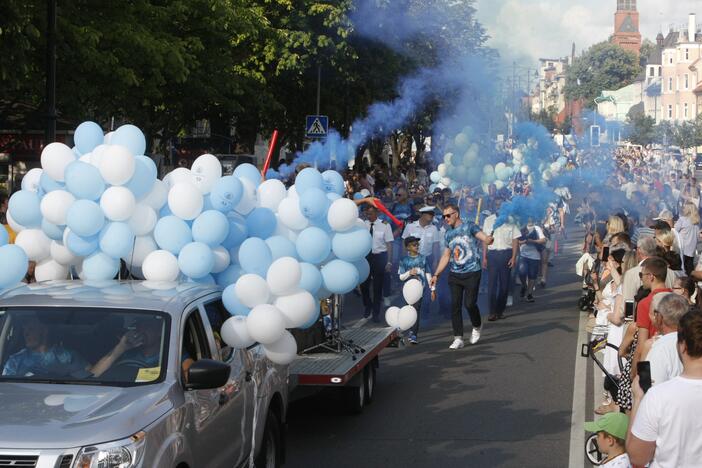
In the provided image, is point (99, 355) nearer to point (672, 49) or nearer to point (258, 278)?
point (258, 278)

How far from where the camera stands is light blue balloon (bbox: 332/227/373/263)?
8.89 metres

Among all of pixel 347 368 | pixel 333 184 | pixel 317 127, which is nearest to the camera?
pixel 333 184

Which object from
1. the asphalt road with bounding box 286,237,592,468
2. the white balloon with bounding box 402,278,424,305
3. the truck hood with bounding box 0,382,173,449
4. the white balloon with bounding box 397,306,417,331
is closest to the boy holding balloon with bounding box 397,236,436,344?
the asphalt road with bounding box 286,237,592,468

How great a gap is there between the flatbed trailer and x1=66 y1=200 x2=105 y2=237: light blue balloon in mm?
2560

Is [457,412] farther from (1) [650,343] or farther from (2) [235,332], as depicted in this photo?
(2) [235,332]

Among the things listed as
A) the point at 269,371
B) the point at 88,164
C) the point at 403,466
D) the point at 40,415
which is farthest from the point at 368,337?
the point at 40,415

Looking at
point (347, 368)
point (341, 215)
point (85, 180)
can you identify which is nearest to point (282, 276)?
point (341, 215)

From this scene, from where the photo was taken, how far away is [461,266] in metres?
15.6

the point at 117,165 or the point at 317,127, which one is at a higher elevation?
the point at 317,127

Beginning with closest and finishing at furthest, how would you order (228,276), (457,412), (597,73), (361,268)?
1. (228,276)
2. (361,268)
3. (457,412)
4. (597,73)

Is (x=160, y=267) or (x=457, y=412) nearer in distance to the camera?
(x=160, y=267)

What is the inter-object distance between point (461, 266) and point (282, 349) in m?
7.89

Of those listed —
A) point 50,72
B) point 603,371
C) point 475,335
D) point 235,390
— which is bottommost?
point 475,335

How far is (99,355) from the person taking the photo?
6828mm
